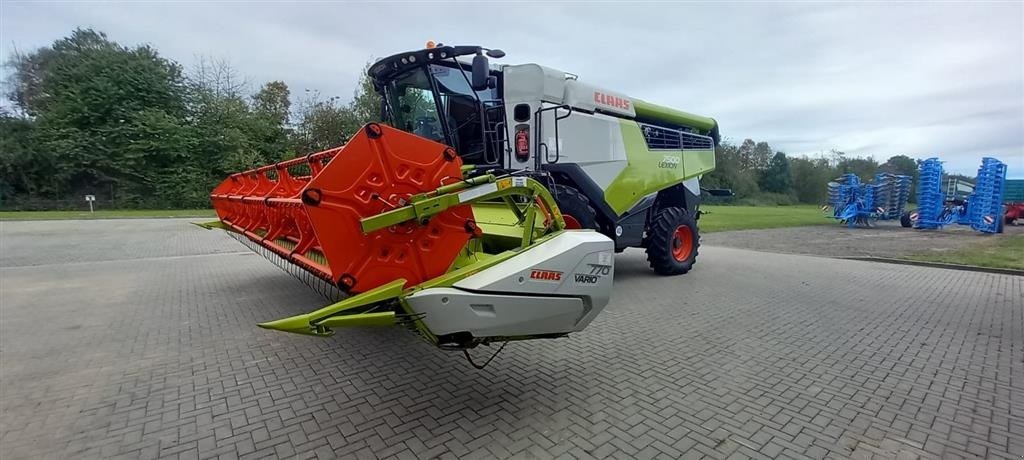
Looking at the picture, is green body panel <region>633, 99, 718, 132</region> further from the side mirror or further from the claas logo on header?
the claas logo on header

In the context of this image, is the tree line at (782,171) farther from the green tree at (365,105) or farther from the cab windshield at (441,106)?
the cab windshield at (441,106)

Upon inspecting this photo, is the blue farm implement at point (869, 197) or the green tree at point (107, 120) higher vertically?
the green tree at point (107, 120)

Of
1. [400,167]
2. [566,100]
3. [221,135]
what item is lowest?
[400,167]

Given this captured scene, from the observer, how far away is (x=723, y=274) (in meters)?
7.91

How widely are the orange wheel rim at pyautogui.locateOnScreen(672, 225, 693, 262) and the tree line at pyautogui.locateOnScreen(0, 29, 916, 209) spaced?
22118mm

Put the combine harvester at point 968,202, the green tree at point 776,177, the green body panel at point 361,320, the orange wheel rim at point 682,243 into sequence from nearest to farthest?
the green body panel at point 361,320, the orange wheel rim at point 682,243, the combine harvester at point 968,202, the green tree at point 776,177

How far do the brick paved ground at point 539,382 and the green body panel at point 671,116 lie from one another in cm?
303

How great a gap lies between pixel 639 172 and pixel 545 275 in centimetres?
451

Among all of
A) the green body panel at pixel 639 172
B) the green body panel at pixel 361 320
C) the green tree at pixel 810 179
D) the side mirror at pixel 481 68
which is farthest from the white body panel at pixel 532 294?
the green tree at pixel 810 179

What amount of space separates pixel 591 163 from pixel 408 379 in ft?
12.7

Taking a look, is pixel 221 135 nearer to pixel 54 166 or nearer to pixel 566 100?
pixel 54 166

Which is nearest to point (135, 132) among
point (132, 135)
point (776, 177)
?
point (132, 135)

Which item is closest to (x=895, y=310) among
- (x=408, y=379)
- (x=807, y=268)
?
(x=807, y=268)

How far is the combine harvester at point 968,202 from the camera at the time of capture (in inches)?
639
